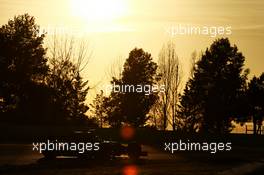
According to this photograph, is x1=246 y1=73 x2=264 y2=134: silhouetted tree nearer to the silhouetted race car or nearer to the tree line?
the tree line

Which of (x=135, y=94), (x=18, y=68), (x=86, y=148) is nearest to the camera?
(x=86, y=148)

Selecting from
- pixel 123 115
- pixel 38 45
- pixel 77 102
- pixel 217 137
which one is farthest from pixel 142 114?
pixel 217 137

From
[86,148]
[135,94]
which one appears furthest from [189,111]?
[86,148]

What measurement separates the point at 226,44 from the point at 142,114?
15.2m

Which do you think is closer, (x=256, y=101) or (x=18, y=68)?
(x=18, y=68)

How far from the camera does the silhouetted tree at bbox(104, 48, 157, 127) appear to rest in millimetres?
91250

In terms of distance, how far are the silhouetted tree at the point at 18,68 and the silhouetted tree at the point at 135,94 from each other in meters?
12.8

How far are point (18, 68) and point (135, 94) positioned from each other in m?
18.0

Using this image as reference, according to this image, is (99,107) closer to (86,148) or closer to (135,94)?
(135,94)

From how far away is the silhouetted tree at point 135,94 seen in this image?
91.2 m

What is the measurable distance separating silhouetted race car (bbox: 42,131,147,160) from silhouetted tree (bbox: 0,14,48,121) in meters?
45.0

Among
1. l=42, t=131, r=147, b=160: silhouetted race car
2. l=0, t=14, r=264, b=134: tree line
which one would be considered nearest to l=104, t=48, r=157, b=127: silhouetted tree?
l=0, t=14, r=264, b=134: tree line

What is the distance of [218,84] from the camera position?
85.3 m

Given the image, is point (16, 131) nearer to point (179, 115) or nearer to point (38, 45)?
point (38, 45)
